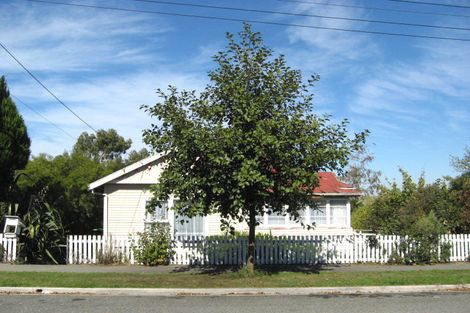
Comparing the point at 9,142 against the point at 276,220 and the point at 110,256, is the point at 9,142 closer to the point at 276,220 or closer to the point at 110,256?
the point at 110,256

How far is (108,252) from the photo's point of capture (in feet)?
57.4

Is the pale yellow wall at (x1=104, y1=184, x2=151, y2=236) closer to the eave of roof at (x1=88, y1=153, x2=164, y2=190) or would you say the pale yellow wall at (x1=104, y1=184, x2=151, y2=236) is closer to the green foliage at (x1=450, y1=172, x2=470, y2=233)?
the eave of roof at (x1=88, y1=153, x2=164, y2=190)

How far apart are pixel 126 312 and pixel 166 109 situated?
20.7 feet

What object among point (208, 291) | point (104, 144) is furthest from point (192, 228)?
point (104, 144)

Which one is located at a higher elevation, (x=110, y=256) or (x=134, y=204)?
(x=134, y=204)

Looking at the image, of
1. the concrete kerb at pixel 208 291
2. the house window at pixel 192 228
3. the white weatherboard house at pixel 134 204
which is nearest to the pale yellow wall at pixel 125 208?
the white weatherboard house at pixel 134 204

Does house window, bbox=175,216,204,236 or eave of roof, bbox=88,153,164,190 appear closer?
eave of roof, bbox=88,153,164,190

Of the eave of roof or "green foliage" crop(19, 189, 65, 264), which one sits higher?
the eave of roof

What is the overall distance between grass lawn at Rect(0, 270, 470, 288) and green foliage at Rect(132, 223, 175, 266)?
92.3 inches

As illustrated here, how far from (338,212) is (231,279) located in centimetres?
1152

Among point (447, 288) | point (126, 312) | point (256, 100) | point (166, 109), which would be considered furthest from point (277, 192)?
point (126, 312)

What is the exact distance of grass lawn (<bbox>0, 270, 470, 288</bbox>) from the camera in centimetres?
1262

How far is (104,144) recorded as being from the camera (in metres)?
70.4

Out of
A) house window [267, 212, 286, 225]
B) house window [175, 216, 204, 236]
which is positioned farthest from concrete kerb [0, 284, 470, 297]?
house window [267, 212, 286, 225]
